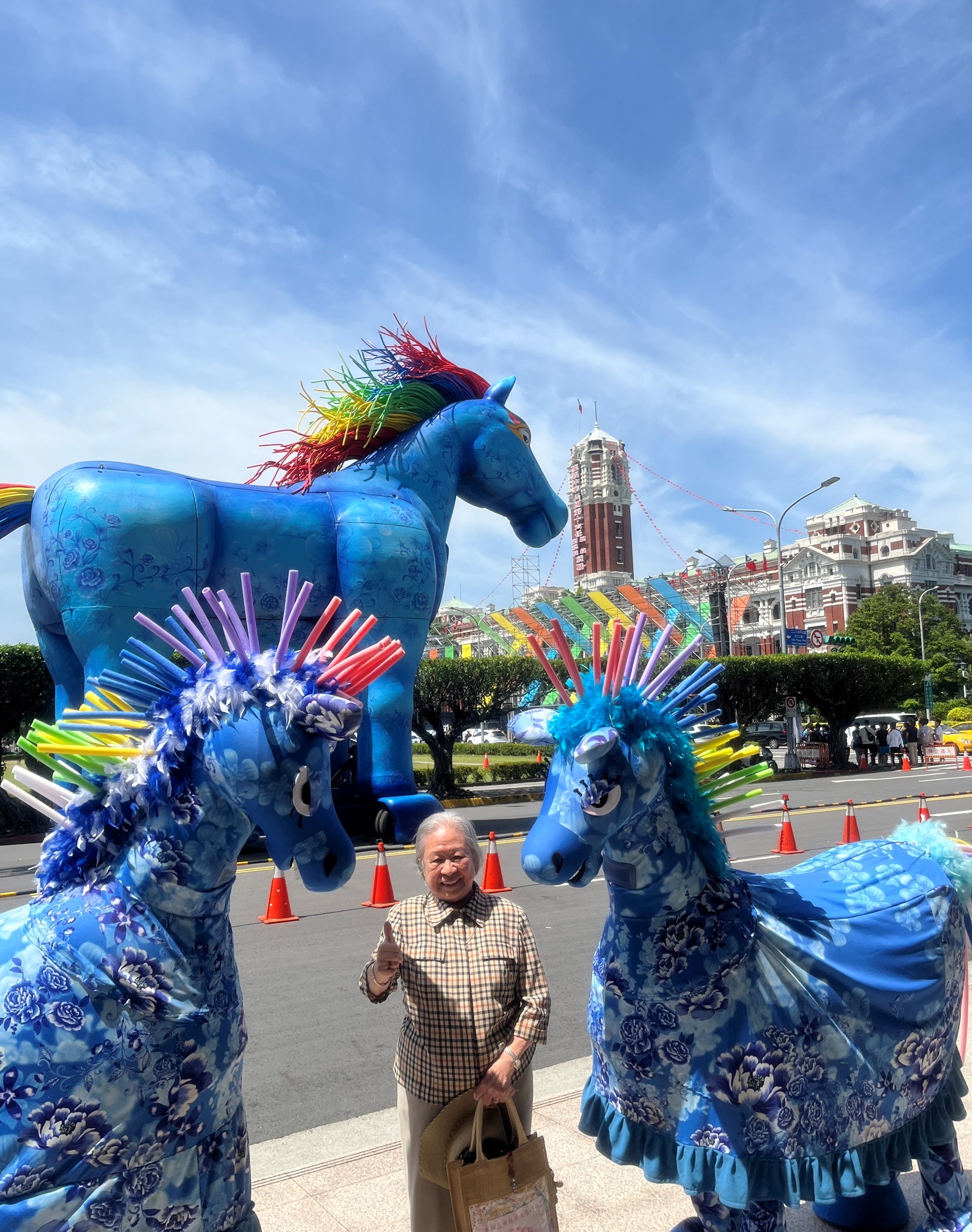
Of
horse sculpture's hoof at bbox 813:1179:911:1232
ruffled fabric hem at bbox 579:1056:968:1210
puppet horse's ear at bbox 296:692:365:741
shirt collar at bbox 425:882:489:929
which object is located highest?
puppet horse's ear at bbox 296:692:365:741

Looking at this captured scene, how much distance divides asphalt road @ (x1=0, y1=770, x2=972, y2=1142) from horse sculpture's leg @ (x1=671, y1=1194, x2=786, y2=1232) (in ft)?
7.21

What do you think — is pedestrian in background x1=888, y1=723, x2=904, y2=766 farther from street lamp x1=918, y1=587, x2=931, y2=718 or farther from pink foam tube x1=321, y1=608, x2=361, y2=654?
pink foam tube x1=321, y1=608, x2=361, y2=654

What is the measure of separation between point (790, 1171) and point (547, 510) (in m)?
8.98

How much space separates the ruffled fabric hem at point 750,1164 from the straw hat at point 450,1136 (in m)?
0.38

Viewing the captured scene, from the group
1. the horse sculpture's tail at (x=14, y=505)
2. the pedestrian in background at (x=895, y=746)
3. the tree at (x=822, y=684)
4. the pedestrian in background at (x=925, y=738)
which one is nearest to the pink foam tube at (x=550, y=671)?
the horse sculpture's tail at (x=14, y=505)

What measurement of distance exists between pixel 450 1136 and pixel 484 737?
143 feet

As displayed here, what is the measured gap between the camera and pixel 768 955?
2482mm

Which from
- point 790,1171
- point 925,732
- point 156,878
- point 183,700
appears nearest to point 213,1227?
point 156,878

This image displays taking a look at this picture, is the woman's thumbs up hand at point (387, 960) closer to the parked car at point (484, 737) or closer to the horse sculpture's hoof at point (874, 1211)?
the horse sculpture's hoof at point (874, 1211)

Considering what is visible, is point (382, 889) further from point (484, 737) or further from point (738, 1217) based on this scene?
point (484, 737)

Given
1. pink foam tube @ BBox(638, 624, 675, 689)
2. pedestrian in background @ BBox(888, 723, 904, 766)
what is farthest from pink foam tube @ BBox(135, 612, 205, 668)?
pedestrian in background @ BBox(888, 723, 904, 766)

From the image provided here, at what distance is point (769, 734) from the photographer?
3962cm

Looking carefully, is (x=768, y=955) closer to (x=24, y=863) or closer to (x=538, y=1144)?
(x=538, y=1144)

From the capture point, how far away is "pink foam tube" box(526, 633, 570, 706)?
8.50 feet
